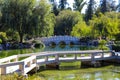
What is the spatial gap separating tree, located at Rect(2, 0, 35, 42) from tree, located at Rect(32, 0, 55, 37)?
1.27 metres

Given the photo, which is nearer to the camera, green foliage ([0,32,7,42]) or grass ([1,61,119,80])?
grass ([1,61,119,80])

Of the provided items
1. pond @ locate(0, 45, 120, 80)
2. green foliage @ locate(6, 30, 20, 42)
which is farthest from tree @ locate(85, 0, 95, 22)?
pond @ locate(0, 45, 120, 80)

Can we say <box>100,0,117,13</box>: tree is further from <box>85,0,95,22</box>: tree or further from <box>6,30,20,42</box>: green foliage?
<box>6,30,20,42</box>: green foliage

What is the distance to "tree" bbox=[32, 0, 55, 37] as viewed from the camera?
51312 mm

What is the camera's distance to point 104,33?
54469 mm

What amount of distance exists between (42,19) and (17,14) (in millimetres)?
4381

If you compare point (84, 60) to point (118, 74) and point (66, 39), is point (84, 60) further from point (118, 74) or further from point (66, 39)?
point (66, 39)

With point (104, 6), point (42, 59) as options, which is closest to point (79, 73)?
point (42, 59)

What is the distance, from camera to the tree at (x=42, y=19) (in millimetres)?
51312

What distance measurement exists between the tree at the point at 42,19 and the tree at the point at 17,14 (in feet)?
4.16

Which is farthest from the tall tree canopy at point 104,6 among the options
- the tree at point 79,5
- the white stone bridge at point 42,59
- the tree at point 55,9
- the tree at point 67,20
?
the white stone bridge at point 42,59

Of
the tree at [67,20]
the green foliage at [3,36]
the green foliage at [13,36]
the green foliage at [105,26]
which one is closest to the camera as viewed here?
the green foliage at [105,26]

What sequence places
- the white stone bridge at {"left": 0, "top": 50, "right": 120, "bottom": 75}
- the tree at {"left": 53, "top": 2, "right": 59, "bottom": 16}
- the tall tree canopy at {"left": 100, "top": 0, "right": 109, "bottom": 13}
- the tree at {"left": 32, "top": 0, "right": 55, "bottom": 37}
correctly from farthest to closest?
the tall tree canopy at {"left": 100, "top": 0, "right": 109, "bottom": 13}, the tree at {"left": 53, "top": 2, "right": 59, "bottom": 16}, the tree at {"left": 32, "top": 0, "right": 55, "bottom": 37}, the white stone bridge at {"left": 0, "top": 50, "right": 120, "bottom": 75}

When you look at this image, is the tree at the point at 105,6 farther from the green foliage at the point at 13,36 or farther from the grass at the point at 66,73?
the grass at the point at 66,73
